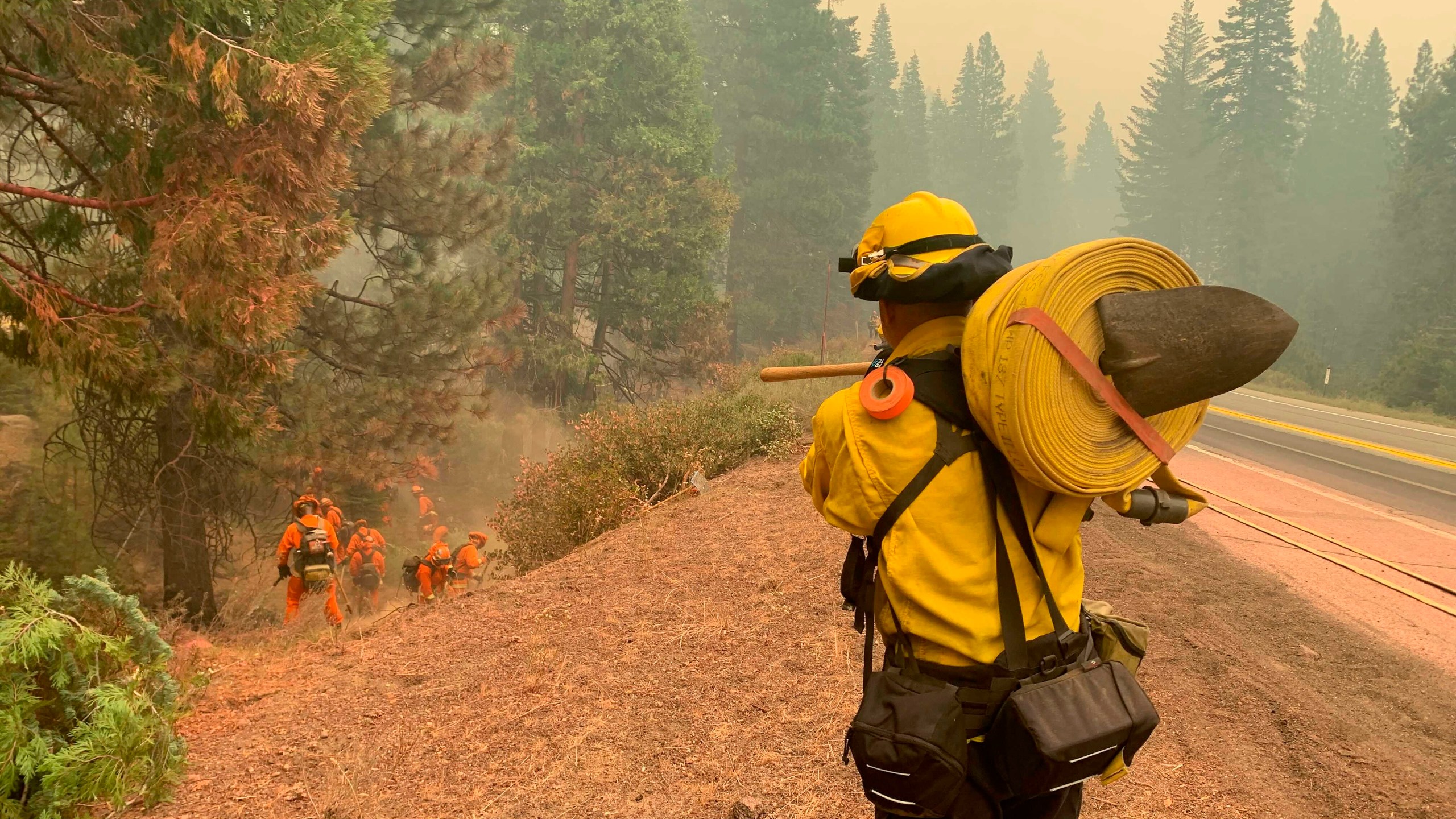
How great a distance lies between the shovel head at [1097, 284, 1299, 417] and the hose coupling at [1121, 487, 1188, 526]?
1.24 ft

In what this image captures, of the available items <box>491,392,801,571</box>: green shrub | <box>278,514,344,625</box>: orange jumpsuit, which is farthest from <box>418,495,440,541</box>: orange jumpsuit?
<box>278,514,344,625</box>: orange jumpsuit

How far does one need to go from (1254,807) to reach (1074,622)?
228 cm

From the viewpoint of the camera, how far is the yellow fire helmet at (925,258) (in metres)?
1.90

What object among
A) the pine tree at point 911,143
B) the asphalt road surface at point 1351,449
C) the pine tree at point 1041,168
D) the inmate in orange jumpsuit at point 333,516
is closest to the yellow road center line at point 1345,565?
the asphalt road surface at point 1351,449

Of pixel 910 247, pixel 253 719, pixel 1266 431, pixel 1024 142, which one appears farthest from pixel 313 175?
pixel 1024 142

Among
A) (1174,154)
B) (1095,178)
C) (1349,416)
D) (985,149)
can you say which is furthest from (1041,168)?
(1349,416)

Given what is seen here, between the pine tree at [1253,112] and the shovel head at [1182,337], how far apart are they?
169ft

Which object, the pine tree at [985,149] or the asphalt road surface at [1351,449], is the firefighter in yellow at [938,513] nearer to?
the asphalt road surface at [1351,449]

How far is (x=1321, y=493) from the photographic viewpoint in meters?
10.7

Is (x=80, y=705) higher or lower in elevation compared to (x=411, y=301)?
lower

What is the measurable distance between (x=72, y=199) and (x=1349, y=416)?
24121mm

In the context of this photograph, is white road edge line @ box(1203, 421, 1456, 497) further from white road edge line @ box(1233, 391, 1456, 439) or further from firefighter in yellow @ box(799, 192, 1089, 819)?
firefighter in yellow @ box(799, 192, 1089, 819)

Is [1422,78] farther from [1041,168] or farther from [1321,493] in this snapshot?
[1041,168]

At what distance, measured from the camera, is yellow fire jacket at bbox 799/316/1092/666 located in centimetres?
184
